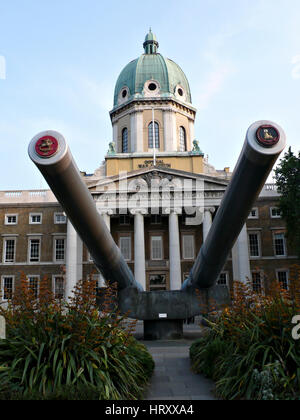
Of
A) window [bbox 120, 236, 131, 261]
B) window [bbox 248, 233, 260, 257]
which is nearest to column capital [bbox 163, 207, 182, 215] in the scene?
window [bbox 120, 236, 131, 261]

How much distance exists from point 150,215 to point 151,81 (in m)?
17.9

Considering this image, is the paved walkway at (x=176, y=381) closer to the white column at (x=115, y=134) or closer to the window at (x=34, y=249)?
the window at (x=34, y=249)

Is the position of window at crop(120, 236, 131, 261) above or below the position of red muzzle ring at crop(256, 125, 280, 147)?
above

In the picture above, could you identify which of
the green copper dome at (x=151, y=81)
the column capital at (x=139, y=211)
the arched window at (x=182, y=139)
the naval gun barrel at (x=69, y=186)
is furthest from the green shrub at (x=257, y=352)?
the green copper dome at (x=151, y=81)

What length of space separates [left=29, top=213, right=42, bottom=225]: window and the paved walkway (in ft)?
109

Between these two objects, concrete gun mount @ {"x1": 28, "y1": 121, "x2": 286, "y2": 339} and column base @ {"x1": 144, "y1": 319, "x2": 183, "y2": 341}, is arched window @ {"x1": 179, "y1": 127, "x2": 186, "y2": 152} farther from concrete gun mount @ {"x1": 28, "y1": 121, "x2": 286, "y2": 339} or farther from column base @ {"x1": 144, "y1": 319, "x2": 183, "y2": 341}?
concrete gun mount @ {"x1": 28, "y1": 121, "x2": 286, "y2": 339}

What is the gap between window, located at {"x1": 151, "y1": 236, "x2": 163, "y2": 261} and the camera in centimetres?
3953

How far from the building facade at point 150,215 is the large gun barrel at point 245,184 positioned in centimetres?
2678

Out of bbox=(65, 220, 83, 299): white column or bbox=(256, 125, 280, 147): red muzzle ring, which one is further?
bbox=(65, 220, 83, 299): white column

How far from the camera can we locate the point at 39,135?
4.75 meters

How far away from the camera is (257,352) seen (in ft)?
18.9

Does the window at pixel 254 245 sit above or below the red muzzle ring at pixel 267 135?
above

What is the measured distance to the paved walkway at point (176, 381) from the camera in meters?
5.98

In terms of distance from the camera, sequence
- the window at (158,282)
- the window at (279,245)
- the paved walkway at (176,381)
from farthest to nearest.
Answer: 1. the window at (279,245)
2. the window at (158,282)
3. the paved walkway at (176,381)
